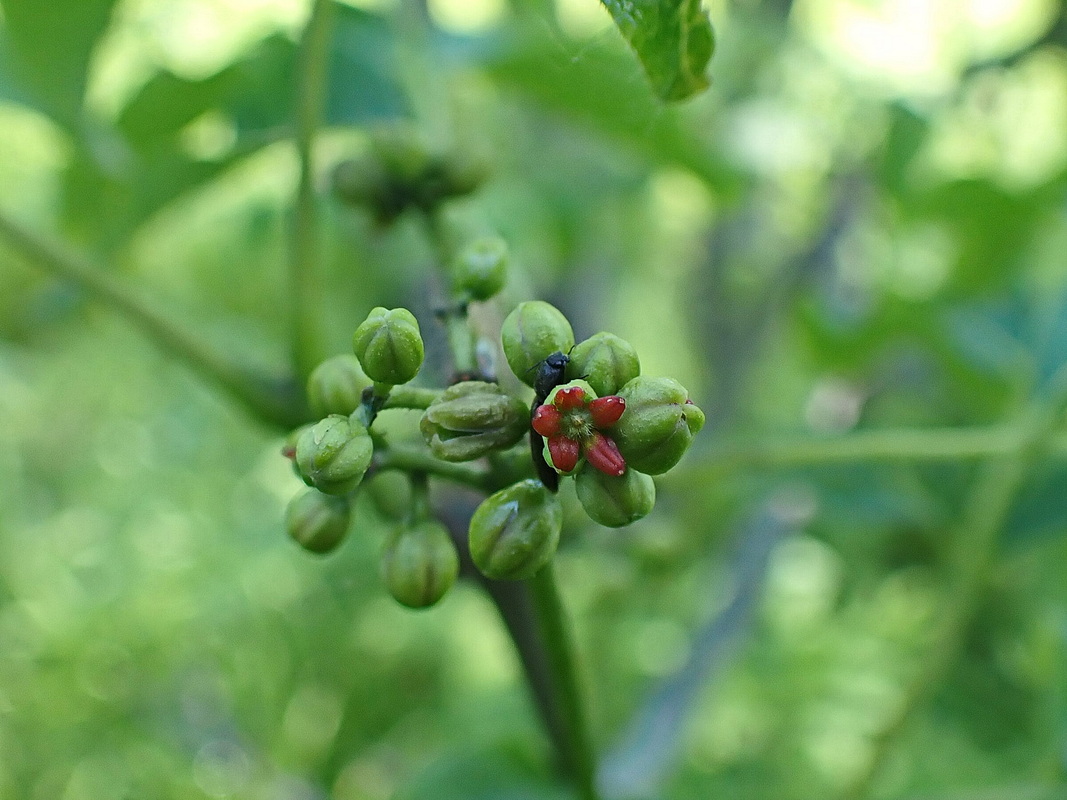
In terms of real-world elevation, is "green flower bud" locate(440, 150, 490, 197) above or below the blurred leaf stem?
above

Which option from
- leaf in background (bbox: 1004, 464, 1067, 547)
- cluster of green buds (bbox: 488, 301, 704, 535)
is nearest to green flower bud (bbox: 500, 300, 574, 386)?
cluster of green buds (bbox: 488, 301, 704, 535)

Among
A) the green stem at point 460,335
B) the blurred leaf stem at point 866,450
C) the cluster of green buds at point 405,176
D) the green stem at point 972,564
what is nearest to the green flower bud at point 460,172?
the cluster of green buds at point 405,176

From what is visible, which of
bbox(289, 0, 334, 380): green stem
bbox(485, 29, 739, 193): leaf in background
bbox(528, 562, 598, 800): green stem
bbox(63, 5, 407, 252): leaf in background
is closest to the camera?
bbox(528, 562, 598, 800): green stem

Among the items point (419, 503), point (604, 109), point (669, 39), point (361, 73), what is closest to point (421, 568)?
point (419, 503)

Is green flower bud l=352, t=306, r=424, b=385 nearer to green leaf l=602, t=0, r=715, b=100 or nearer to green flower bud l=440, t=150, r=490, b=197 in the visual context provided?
green leaf l=602, t=0, r=715, b=100

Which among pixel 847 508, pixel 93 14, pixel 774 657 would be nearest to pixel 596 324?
pixel 774 657

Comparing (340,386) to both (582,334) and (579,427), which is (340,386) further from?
(582,334)
